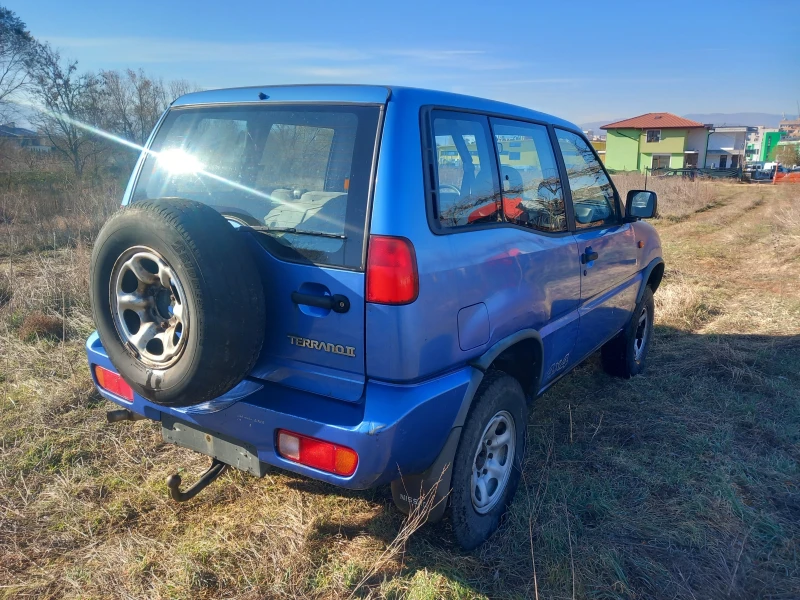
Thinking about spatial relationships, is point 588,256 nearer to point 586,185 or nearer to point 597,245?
point 597,245

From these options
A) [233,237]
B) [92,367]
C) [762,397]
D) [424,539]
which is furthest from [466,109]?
[762,397]

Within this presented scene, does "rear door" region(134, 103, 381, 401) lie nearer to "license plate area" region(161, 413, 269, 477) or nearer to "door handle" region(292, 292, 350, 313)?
"door handle" region(292, 292, 350, 313)

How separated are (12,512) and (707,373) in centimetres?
487

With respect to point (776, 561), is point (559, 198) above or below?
above

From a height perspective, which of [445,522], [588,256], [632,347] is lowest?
[445,522]

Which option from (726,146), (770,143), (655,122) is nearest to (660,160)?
(655,122)

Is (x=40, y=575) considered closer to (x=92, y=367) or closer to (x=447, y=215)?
(x=92, y=367)

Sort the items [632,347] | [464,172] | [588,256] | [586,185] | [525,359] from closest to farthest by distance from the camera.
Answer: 1. [464,172]
2. [525,359]
3. [588,256]
4. [586,185]
5. [632,347]

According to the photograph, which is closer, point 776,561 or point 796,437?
point 776,561

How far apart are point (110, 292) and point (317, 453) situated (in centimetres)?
106

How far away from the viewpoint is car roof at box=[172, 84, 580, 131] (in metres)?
2.23

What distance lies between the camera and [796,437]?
374cm

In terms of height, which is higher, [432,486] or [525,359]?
[525,359]

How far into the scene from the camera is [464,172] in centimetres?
258
